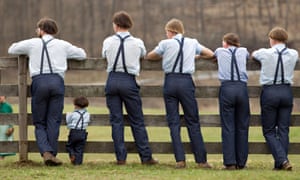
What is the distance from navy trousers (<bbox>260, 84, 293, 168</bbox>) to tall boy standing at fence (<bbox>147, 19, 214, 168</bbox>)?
27.8 inches

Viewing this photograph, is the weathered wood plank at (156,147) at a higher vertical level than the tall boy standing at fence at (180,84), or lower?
lower

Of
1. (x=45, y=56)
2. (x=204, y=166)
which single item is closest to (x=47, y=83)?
(x=45, y=56)

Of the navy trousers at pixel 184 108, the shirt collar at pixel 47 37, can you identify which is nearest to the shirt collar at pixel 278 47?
the navy trousers at pixel 184 108

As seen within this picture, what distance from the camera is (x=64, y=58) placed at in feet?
27.0

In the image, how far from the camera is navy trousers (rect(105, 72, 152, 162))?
812cm

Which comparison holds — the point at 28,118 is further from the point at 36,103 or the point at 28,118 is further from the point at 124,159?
the point at 124,159

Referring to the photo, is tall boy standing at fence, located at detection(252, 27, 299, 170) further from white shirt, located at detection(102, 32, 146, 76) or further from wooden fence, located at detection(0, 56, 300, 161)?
white shirt, located at detection(102, 32, 146, 76)

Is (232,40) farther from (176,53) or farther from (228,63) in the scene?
(176,53)

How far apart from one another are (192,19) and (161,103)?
15.4 feet

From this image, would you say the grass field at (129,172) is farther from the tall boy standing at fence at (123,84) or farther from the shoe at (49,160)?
the tall boy standing at fence at (123,84)

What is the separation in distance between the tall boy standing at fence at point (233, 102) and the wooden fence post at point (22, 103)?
6.95ft

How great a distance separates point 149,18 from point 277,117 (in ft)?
83.7

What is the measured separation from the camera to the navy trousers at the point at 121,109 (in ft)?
26.6

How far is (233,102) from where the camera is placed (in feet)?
26.5
